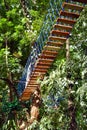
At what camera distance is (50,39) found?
27.7 feet

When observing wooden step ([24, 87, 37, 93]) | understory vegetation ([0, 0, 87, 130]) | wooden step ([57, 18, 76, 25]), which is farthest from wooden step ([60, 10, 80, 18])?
wooden step ([24, 87, 37, 93])

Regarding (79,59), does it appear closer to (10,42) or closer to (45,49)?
(45,49)

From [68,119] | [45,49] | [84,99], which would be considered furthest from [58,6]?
[68,119]

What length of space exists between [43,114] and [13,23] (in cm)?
341

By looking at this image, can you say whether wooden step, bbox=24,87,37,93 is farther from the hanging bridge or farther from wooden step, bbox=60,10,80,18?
wooden step, bbox=60,10,80,18

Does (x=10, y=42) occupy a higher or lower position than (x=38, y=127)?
higher

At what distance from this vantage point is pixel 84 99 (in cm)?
822

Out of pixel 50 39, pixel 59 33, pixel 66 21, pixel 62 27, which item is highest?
pixel 66 21

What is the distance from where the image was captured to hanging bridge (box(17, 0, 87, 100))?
757 centimetres

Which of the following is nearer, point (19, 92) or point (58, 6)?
point (58, 6)

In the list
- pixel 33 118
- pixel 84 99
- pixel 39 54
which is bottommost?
pixel 33 118

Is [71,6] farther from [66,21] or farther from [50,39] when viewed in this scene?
[50,39]

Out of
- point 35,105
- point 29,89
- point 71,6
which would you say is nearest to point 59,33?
point 71,6

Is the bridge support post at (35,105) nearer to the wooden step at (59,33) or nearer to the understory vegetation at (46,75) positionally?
the understory vegetation at (46,75)
